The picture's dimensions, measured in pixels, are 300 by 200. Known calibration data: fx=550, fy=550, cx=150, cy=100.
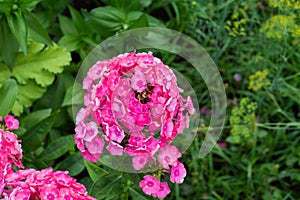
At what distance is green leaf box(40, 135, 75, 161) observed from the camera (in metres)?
1.97

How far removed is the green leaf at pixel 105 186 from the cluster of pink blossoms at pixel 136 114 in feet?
0.63

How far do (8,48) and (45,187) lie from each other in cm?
95

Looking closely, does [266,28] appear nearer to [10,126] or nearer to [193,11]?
[193,11]

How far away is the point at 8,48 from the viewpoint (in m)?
2.11

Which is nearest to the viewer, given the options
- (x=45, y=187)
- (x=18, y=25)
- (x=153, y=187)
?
(x=45, y=187)

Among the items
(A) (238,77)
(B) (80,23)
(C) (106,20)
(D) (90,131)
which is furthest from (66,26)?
(D) (90,131)

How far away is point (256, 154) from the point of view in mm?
2555

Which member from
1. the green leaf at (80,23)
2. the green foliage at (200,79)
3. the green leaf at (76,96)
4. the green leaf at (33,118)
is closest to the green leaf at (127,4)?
the green foliage at (200,79)

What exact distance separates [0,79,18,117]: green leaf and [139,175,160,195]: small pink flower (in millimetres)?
672

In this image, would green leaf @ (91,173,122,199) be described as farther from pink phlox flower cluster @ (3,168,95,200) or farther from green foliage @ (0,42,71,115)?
green foliage @ (0,42,71,115)

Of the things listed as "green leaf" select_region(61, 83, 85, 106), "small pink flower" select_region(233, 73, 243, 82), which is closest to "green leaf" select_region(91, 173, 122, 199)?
"green leaf" select_region(61, 83, 85, 106)

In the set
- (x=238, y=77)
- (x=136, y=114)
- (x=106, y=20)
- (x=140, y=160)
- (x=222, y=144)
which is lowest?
(x=222, y=144)

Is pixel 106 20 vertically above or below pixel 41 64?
above

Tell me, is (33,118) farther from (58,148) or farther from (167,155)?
(167,155)
